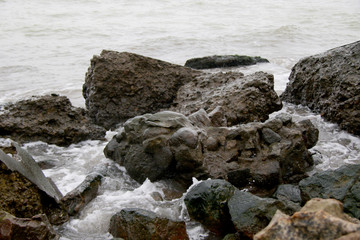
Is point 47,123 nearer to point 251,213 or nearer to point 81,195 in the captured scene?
point 81,195

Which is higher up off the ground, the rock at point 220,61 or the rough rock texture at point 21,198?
the rough rock texture at point 21,198

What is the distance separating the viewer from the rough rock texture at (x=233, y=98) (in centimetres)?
504

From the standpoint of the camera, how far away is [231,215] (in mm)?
2908

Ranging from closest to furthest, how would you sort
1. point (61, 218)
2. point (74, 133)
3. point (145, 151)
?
point (61, 218)
point (145, 151)
point (74, 133)

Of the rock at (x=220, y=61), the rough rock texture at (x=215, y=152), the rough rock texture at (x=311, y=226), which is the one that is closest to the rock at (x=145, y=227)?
the rough rock texture at (x=215, y=152)

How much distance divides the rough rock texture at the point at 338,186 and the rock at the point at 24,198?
2.15 meters

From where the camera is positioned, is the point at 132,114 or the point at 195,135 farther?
the point at 132,114

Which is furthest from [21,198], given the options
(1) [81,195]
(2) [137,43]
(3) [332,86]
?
(2) [137,43]

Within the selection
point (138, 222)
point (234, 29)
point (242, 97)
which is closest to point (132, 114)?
point (242, 97)

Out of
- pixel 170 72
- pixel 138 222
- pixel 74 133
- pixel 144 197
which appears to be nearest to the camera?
pixel 138 222

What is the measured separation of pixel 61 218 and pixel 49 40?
37.6 feet

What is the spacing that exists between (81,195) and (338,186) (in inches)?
90.2

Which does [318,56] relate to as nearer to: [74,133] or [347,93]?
[347,93]

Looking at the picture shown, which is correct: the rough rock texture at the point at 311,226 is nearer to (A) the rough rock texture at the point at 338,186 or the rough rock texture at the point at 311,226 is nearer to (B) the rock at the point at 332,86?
(A) the rough rock texture at the point at 338,186
